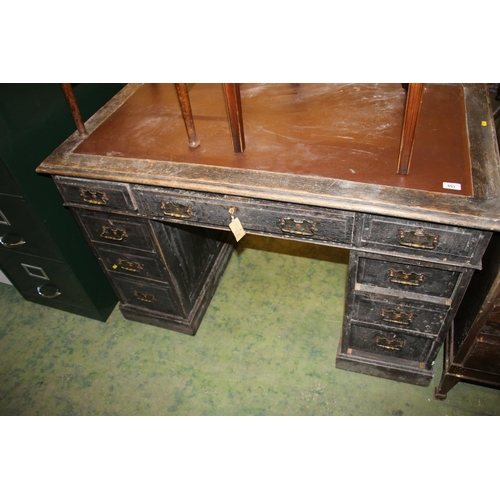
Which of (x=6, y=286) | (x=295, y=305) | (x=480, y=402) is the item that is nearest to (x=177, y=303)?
(x=295, y=305)

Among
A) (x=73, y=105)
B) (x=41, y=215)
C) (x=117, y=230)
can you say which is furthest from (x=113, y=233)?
(x=73, y=105)

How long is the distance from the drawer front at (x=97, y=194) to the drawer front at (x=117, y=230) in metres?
0.07

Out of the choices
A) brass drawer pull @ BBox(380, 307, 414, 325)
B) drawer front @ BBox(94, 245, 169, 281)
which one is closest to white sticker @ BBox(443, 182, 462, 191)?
brass drawer pull @ BBox(380, 307, 414, 325)

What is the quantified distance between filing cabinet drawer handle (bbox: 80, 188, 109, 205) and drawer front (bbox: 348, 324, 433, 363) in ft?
4.42

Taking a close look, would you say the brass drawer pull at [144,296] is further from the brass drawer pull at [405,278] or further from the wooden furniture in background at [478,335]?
the wooden furniture in background at [478,335]

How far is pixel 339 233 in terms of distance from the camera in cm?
163

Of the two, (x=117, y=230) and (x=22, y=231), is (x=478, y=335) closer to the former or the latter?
(x=117, y=230)

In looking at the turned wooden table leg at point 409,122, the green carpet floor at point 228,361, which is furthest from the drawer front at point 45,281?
the turned wooden table leg at point 409,122

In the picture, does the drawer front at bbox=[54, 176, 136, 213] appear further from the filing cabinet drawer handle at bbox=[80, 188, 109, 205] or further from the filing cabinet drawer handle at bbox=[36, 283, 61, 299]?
the filing cabinet drawer handle at bbox=[36, 283, 61, 299]

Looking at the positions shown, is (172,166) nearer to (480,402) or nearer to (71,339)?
(71,339)

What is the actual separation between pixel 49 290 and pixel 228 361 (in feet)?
3.96

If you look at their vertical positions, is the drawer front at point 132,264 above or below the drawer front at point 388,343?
above

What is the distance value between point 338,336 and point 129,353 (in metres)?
1.27

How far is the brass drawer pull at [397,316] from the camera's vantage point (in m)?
1.86
